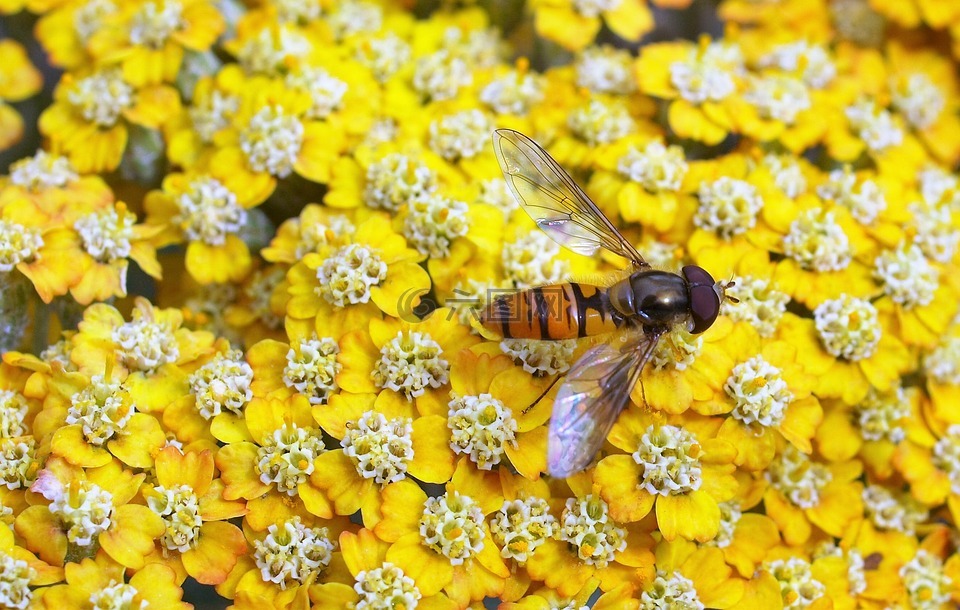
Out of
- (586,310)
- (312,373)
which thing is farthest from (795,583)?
(312,373)

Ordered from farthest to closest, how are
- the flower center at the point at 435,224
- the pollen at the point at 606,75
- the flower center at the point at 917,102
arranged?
the flower center at the point at 917,102 < the pollen at the point at 606,75 < the flower center at the point at 435,224

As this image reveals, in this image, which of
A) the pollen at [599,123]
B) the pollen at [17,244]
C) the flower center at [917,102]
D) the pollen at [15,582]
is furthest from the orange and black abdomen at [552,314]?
the flower center at [917,102]

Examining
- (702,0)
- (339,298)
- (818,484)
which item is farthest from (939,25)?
(339,298)

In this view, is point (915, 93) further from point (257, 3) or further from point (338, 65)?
point (257, 3)

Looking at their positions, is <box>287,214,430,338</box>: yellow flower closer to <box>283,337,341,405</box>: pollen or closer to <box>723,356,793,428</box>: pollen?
<box>283,337,341,405</box>: pollen

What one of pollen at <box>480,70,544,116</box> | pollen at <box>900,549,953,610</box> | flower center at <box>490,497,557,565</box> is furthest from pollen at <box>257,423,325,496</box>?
pollen at <box>900,549,953,610</box>

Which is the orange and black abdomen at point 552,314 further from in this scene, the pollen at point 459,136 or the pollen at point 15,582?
the pollen at point 15,582

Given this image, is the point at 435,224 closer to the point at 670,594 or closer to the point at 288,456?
the point at 288,456
